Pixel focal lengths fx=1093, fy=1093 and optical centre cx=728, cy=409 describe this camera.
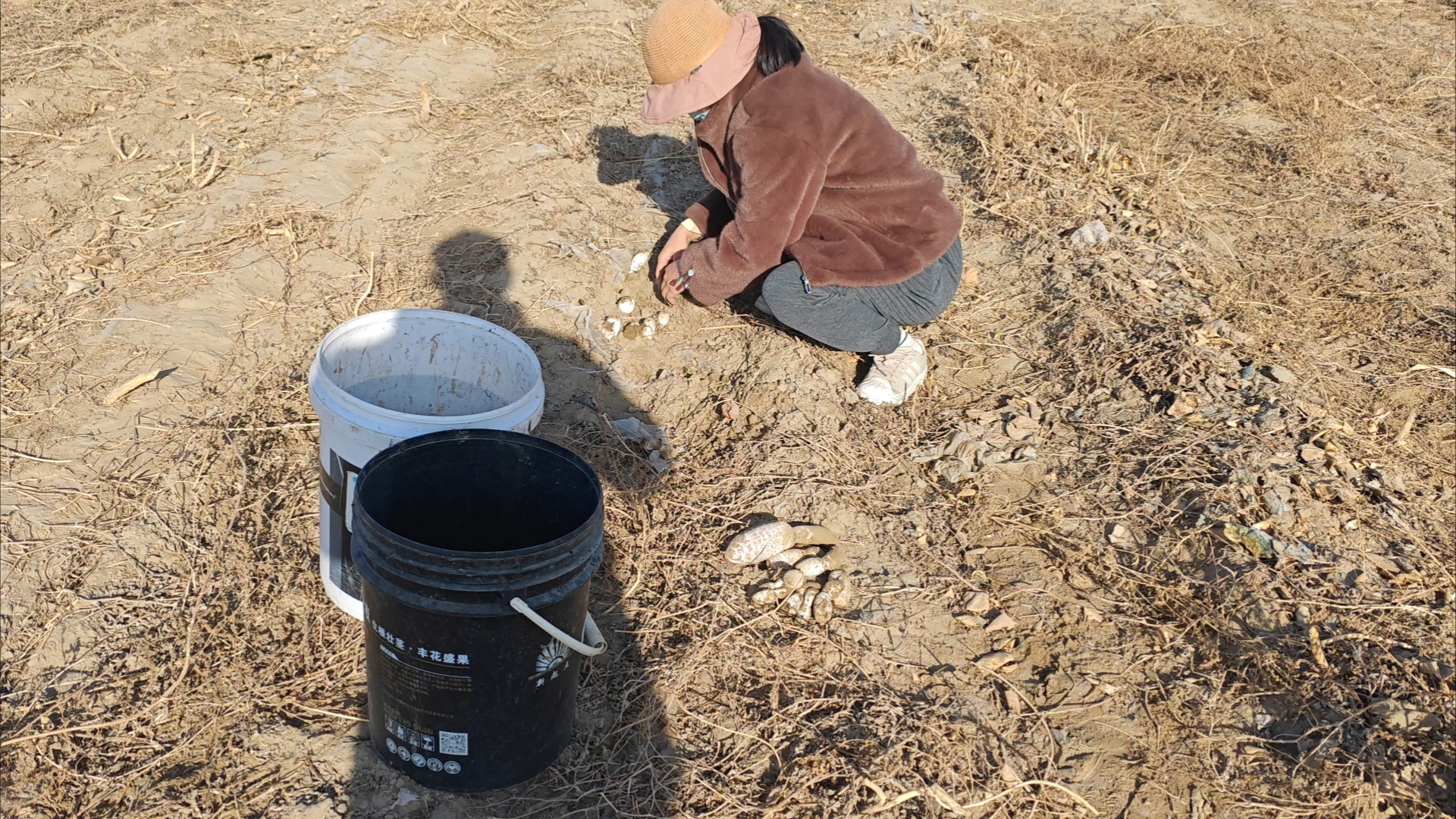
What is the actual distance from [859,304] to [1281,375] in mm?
1476

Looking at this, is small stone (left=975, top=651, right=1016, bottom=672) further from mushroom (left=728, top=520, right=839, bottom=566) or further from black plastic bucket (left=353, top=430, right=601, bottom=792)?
black plastic bucket (left=353, top=430, right=601, bottom=792)

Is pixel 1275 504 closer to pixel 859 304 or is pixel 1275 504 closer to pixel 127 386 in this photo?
pixel 859 304

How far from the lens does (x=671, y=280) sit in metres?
3.61

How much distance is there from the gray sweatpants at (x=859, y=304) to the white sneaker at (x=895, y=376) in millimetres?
63

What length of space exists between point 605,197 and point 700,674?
253 centimetres

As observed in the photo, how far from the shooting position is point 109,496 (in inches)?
115

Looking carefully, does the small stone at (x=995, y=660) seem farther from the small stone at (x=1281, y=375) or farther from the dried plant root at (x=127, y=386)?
the dried plant root at (x=127, y=386)

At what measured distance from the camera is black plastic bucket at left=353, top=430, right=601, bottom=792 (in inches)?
73.4

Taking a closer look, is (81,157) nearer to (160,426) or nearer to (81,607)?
(160,426)

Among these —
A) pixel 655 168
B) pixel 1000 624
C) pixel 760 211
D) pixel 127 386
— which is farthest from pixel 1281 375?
pixel 127 386

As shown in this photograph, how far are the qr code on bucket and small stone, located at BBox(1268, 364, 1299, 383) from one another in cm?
294

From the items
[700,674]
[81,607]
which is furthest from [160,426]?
[700,674]

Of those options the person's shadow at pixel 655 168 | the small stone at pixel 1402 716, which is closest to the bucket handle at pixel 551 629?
the small stone at pixel 1402 716

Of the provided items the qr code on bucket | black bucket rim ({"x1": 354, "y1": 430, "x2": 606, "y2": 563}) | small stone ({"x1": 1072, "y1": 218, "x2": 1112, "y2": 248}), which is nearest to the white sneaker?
small stone ({"x1": 1072, "y1": 218, "x2": 1112, "y2": 248})
